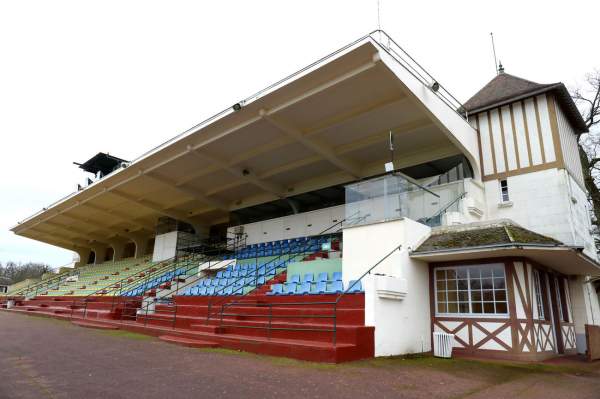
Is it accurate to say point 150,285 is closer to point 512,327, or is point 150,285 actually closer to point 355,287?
point 355,287

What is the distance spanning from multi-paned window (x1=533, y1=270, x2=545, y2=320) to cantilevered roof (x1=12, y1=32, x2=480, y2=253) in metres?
5.18

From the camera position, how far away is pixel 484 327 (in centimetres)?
1021

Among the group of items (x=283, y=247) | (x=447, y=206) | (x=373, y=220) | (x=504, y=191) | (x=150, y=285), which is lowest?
(x=150, y=285)

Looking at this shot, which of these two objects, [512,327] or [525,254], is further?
[525,254]

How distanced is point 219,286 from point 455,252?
29.4ft

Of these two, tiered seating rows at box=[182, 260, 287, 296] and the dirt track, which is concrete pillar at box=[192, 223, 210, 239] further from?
the dirt track

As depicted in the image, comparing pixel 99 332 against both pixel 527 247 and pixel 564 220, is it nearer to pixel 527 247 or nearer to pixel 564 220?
pixel 527 247

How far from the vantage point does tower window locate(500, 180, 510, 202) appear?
14805 millimetres

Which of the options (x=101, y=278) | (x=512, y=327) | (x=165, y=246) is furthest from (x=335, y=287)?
(x=101, y=278)

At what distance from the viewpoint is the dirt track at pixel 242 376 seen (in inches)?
220

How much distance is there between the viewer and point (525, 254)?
1013cm

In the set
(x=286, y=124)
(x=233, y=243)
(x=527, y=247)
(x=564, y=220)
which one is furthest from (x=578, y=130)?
(x=233, y=243)

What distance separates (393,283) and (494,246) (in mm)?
2483

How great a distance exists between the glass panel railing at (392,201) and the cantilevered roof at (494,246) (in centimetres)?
78
